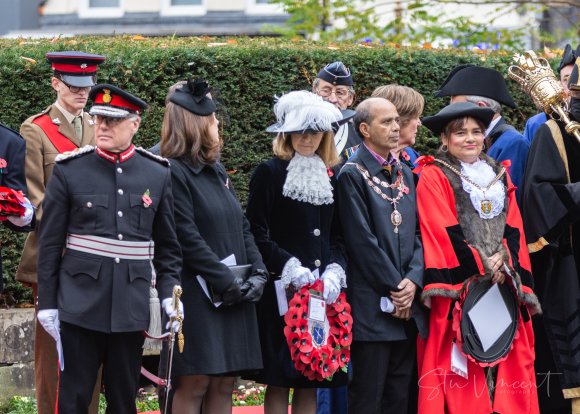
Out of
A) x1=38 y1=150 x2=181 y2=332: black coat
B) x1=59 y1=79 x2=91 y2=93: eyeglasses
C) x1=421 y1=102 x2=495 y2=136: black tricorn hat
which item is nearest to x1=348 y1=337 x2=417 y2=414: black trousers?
x1=421 y1=102 x2=495 y2=136: black tricorn hat

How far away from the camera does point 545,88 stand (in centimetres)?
742

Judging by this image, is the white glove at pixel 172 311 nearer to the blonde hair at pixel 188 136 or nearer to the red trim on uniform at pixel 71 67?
the blonde hair at pixel 188 136

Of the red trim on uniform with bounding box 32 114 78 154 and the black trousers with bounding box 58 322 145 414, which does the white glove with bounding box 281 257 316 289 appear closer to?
the black trousers with bounding box 58 322 145 414

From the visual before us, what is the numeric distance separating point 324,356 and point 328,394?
0.95 meters

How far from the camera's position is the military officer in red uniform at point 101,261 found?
5.59 meters

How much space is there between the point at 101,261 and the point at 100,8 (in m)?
12.8

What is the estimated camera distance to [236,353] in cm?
613

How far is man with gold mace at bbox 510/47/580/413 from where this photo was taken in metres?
7.00

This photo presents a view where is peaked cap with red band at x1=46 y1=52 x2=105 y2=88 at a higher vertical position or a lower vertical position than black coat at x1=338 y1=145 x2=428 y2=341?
higher

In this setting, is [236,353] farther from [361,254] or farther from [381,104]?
[381,104]

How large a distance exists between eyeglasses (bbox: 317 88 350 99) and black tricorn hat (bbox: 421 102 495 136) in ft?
2.94

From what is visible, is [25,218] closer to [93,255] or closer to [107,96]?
[93,255]

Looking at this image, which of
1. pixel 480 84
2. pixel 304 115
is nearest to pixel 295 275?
pixel 304 115

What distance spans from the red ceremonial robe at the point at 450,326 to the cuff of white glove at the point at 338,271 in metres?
0.48
